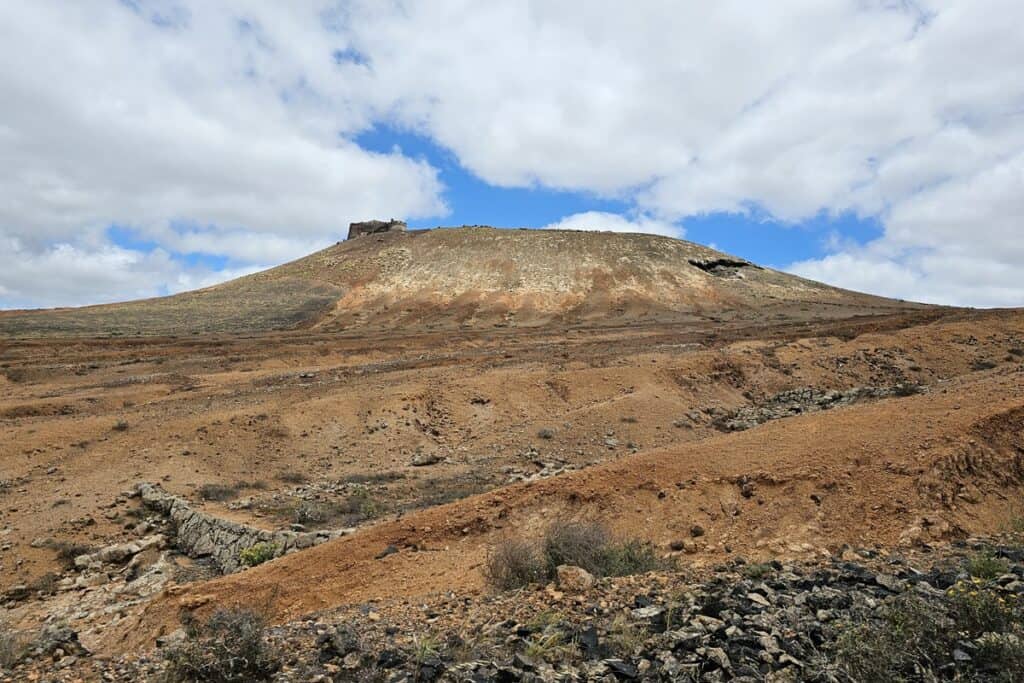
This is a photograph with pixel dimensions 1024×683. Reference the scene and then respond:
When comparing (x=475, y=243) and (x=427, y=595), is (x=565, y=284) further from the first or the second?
(x=427, y=595)

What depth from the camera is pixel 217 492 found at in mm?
12828

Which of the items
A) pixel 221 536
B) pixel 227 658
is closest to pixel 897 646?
pixel 227 658

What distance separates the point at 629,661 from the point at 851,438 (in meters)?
6.18

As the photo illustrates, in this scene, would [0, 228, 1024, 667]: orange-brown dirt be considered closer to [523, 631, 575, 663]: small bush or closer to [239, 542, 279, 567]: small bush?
[239, 542, 279, 567]: small bush

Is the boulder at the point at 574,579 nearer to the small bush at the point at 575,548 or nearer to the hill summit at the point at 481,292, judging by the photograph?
the small bush at the point at 575,548

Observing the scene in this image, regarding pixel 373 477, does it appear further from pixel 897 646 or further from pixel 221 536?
pixel 897 646

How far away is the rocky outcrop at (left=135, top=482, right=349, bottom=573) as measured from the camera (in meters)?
9.68

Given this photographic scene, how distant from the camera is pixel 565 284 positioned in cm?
6291

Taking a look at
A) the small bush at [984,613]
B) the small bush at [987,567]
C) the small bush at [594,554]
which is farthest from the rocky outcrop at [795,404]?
the small bush at [984,613]

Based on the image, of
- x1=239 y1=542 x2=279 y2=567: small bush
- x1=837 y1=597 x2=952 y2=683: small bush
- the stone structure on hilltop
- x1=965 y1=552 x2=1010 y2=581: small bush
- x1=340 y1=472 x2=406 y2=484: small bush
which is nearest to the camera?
x1=837 y1=597 x2=952 y2=683: small bush

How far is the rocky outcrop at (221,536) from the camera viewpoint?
9.68 metres

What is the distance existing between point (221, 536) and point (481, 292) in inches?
1994

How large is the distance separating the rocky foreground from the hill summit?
41.4 meters

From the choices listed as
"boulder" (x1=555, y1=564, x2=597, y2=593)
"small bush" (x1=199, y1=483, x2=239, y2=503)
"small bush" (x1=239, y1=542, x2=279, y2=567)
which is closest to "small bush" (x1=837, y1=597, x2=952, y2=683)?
"boulder" (x1=555, y1=564, x2=597, y2=593)
